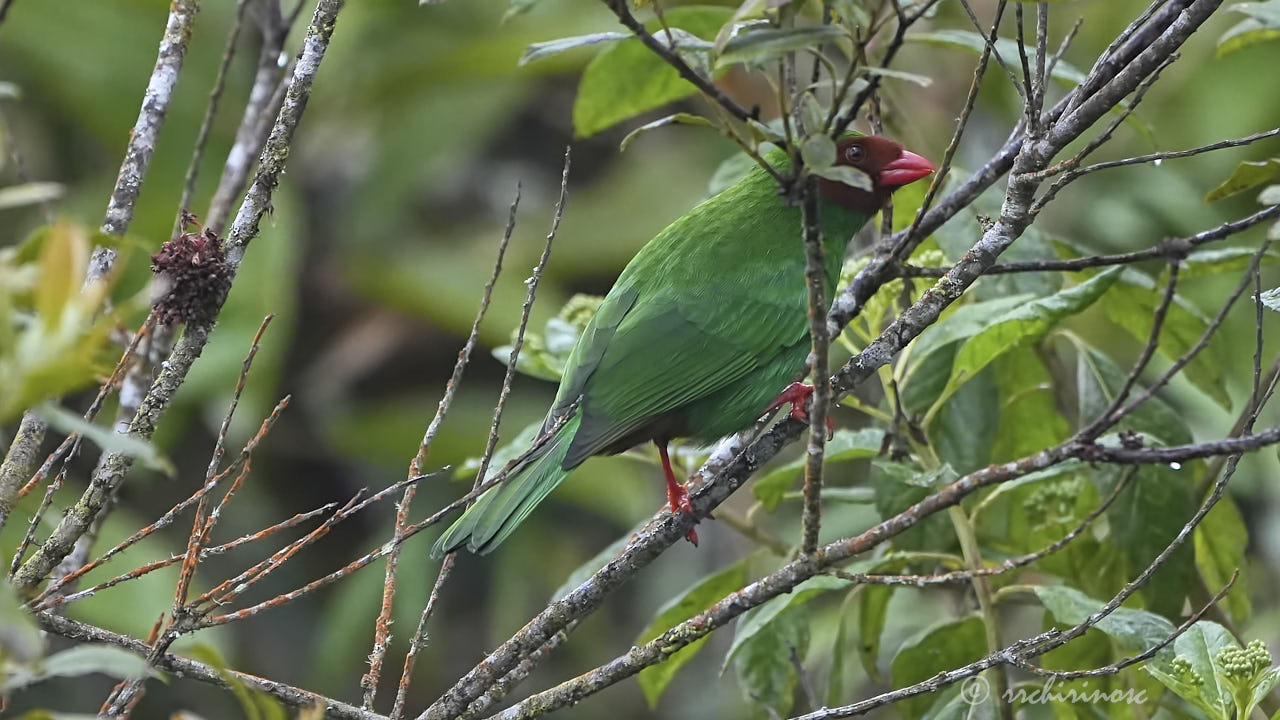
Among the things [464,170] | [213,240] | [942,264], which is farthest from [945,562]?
[464,170]

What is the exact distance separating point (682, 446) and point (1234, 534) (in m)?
1.50

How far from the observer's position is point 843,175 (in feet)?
Result: 6.25

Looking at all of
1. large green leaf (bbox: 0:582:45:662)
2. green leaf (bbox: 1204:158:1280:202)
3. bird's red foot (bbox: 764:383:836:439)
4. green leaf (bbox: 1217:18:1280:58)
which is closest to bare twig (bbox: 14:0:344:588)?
large green leaf (bbox: 0:582:45:662)

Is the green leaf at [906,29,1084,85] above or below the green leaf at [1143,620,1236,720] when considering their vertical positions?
above

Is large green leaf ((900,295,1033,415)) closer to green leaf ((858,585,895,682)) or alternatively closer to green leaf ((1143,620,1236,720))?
green leaf ((858,585,895,682))

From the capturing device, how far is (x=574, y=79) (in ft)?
27.1

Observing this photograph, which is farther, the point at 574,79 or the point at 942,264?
the point at 574,79

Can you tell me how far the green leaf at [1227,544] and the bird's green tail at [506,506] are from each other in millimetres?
1657

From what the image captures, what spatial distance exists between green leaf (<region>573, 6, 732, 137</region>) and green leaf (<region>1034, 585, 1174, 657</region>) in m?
1.67

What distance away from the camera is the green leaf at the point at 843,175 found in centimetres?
184

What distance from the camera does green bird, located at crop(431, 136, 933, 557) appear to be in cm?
337

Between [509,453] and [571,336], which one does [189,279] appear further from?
[571,336]

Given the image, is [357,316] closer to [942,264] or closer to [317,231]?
[317,231]

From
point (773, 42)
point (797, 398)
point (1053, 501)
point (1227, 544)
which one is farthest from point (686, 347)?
point (773, 42)
